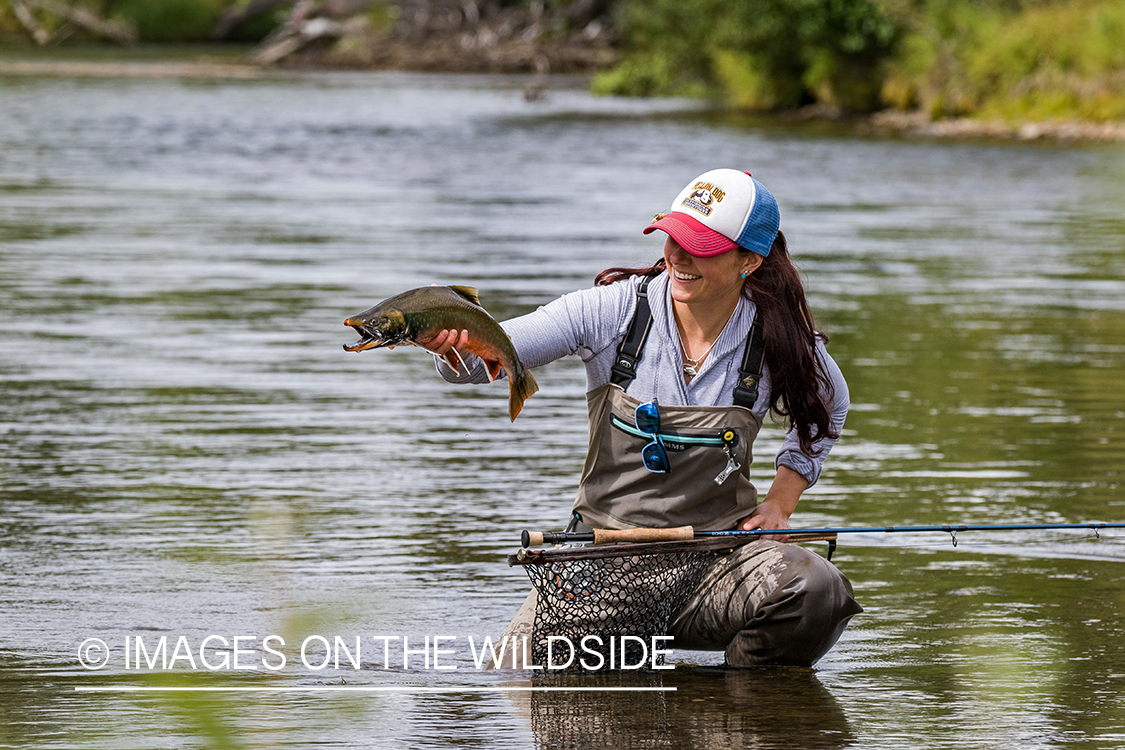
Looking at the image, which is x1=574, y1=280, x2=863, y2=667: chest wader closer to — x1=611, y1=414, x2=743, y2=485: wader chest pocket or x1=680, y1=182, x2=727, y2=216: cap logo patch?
x1=611, y1=414, x2=743, y2=485: wader chest pocket

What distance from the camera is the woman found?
4.50 meters

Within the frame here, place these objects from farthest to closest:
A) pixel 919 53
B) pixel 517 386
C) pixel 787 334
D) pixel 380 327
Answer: pixel 919 53, pixel 787 334, pixel 517 386, pixel 380 327

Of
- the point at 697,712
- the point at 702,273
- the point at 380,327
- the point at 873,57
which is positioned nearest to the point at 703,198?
the point at 702,273

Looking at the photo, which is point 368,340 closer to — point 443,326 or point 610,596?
point 443,326

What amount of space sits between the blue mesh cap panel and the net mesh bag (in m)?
0.78

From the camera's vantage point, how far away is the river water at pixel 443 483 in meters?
4.53

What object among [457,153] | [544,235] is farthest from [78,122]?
[544,235]

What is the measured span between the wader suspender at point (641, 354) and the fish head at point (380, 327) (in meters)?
0.80

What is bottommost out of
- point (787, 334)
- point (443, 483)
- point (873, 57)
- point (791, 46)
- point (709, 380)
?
point (443, 483)

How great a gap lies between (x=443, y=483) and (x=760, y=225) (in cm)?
326

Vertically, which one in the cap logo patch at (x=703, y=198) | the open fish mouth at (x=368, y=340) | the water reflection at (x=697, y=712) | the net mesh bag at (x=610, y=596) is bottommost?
the water reflection at (x=697, y=712)

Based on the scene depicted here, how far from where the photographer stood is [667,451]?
4543 mm

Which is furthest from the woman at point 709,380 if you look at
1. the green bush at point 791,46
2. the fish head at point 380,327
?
the green bush at point 791,46

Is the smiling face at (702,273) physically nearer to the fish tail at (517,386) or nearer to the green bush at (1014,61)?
the fish tail at (517,386)
